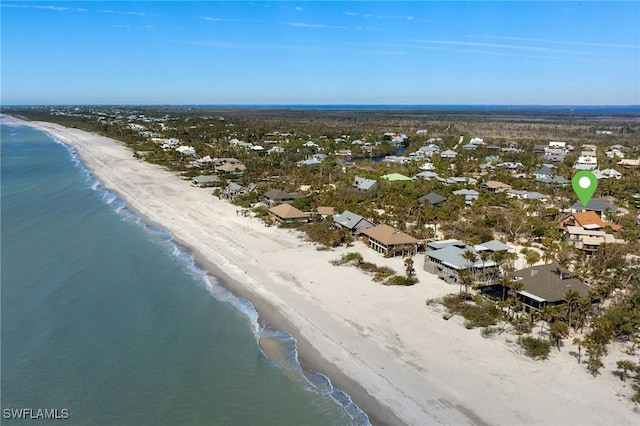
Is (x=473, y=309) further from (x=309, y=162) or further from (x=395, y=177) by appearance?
(x=309, y=162)

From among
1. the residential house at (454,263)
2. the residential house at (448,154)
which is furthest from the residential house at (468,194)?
the residential house at (448,154)

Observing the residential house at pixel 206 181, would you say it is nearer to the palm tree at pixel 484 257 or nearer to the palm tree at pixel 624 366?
the palm tree at pixel 484 257

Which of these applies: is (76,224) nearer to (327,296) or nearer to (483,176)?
(327,296)

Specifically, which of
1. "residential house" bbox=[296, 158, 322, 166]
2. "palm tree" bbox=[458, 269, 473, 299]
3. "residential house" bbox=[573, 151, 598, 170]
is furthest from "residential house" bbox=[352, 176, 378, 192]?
"residential house" bbox=[573, 151, 598, 170]

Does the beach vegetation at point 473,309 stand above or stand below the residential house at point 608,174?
below

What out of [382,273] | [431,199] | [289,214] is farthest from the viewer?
[431,199]

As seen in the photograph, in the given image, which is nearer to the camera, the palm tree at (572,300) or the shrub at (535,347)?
the shrub at (535,347)

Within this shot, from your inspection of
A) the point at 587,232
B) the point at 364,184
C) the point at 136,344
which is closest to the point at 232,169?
the point at 364,184
